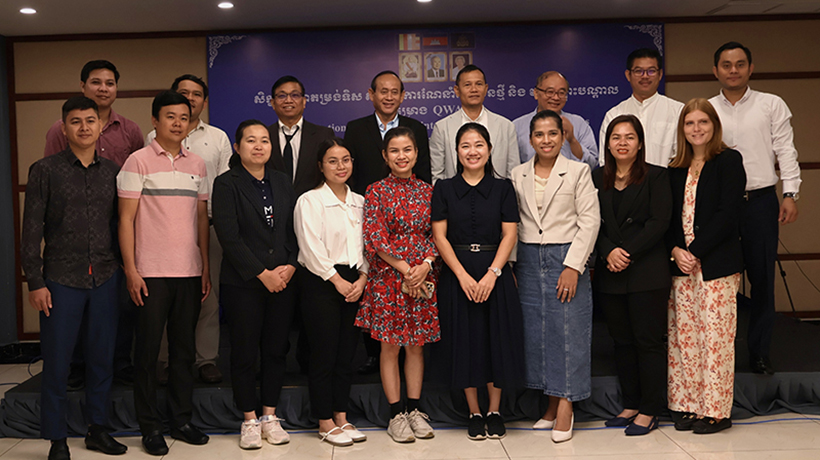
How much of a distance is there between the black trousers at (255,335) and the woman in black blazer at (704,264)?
6.70 ft

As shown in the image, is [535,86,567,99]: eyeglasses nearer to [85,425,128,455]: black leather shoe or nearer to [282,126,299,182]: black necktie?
[282,126,299,182]: black necktie

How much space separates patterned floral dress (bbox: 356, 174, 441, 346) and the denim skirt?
50 centimetres

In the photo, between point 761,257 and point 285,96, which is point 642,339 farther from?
point 285,96

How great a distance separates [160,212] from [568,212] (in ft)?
6.70

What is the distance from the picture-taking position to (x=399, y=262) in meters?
3.13

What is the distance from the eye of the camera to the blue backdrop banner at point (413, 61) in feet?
19.0

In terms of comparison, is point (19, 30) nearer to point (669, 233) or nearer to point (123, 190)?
point (123, 190)

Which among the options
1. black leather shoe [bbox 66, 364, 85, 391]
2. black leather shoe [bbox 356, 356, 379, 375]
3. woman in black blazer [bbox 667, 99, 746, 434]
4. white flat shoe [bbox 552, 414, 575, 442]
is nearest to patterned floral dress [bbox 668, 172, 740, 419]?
woman in black blazer [bbox 667, 99, 746, 434]

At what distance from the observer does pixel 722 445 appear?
3137mm

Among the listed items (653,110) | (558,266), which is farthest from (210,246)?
(653,110)

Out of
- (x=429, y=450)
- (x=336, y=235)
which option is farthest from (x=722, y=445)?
(x=336, y=235)

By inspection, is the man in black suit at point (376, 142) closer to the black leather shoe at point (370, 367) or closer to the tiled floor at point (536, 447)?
the black leather shoe at point (370, 367)

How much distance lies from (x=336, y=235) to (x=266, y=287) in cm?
43

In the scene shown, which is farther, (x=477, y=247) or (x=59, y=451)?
(x=477, y=247)
